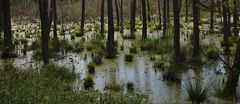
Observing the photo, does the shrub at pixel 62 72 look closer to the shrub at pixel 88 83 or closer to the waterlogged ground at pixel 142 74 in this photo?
the waterlogged ground at pixel 142 74

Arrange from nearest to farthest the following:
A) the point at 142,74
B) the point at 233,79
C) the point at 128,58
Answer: the point at 233,79, the point at 142,74, the point at 128,58

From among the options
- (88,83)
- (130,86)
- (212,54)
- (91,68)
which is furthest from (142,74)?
(212,54)

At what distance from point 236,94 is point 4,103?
6147mm

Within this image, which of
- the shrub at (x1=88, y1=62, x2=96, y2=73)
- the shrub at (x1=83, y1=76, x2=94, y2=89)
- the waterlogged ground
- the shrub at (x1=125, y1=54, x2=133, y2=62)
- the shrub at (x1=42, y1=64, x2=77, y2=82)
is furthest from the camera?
the shrub at (x1=125, y1=54, x2=133, y2=62)

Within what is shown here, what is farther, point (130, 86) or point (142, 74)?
point (142, 74)

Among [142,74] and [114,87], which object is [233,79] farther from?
[142,74]

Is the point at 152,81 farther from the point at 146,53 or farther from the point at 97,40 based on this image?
the point at 97,40

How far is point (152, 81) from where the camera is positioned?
1203cm

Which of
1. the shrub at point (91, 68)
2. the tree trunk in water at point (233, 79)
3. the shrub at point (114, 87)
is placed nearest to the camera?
the tree trunk in water at point (233, 79)

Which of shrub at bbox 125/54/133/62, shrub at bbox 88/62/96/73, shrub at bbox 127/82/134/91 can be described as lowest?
shrub at bbox 127/82/134/91

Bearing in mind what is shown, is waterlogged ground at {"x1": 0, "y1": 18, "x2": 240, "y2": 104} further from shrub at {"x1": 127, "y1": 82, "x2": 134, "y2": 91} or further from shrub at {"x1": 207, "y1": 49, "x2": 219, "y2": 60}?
shrub at {"x1": 207, "y1": 49, "x2": 219, "y2": 60}

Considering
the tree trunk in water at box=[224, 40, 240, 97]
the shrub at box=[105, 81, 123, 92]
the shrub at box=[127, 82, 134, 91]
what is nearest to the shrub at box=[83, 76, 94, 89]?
the shrub at box=[105, 81, 123, 92]

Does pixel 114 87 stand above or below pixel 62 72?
below

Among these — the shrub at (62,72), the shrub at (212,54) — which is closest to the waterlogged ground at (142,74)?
the shrub at (62,72)
